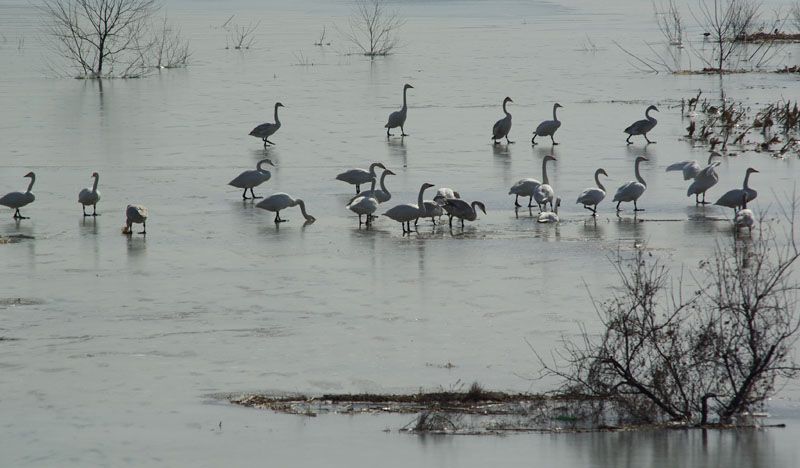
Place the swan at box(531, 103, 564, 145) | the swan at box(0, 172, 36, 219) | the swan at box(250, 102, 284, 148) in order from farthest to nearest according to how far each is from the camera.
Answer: the swan at box(250, 102, 284, 148) → the swan at box(531, 103, 564, 145) → the swan at box(0, 172, 36, 219)

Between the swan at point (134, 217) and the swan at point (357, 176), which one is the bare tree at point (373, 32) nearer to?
the swan at point (357, 176)

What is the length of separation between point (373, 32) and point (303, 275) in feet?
142

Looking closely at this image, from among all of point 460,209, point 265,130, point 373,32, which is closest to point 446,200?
point 460,209

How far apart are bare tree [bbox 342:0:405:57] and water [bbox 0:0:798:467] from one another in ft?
53.5

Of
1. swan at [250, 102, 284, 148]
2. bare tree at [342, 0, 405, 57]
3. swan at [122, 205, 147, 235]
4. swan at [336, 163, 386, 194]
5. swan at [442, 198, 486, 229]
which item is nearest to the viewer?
swan at [122, 205, 147, 235]

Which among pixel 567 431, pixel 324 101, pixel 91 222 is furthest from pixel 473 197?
pixel 324 101

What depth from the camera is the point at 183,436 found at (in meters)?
8.59

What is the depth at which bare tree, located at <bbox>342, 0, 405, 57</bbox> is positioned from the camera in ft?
159

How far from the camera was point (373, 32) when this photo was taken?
55906mm

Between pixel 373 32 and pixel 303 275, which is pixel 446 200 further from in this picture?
pixel 373 32

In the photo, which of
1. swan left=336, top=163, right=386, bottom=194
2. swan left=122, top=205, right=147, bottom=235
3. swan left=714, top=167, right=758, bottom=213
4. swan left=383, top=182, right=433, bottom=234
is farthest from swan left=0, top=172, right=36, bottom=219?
swan left=714, top=167, right=758, bottom=213

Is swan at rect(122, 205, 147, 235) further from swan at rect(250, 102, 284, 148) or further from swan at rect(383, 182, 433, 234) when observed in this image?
swan at rect(250, 102, 284, 148)

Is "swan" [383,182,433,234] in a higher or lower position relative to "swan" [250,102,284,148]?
lower

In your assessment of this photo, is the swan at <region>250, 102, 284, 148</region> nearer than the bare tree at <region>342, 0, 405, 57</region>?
Yes
